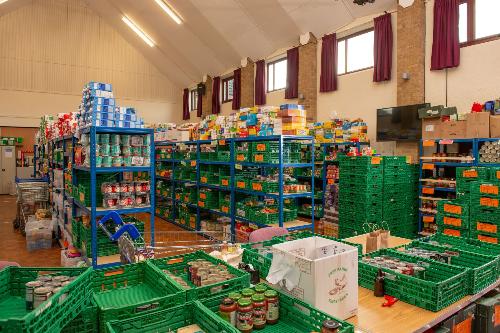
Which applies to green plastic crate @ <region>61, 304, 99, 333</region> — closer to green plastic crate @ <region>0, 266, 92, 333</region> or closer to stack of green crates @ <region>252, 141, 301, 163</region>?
green plastic crate @ <region>0, 266, 92, 333</region>

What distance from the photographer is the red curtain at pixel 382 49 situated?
9109 mm

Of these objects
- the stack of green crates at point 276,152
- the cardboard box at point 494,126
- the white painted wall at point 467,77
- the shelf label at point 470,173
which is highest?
the white painted wall at point 467,77

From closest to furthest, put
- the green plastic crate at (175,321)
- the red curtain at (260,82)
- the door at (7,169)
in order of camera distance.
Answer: the green plastic crate at (175,321)
the red curtain at (260,82)
the door at (7,169)

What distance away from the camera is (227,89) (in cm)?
1588

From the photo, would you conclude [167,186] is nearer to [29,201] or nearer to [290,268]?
[29,201]

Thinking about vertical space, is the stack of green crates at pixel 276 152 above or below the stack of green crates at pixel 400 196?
above

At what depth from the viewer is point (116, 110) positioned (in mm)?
4949

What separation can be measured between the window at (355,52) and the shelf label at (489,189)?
529cm

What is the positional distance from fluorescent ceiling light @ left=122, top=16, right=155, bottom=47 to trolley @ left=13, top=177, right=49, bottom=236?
372 inches

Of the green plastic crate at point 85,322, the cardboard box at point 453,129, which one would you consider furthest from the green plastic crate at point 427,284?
the cardboard box at point 453,129

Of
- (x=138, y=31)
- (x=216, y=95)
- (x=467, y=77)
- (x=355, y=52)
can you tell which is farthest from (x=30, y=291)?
(x=138, y=31)

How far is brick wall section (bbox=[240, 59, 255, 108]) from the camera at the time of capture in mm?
13989

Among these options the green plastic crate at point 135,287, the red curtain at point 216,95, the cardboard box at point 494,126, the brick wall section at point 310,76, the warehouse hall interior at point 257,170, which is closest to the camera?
the green plastic crate at point 135,287

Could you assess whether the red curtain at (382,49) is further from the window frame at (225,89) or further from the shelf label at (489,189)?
the window frame at (225,89)
